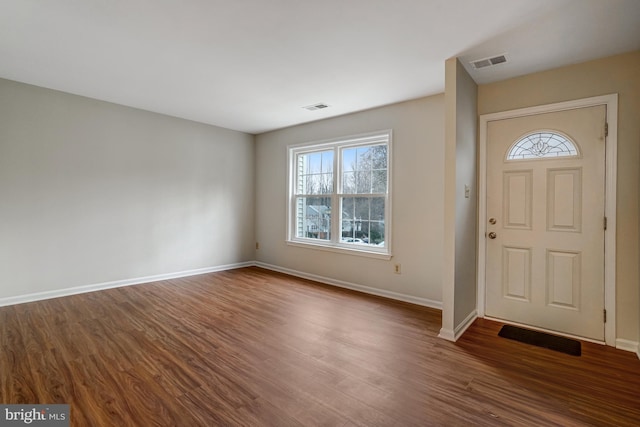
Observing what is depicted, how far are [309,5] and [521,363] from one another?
3161mm

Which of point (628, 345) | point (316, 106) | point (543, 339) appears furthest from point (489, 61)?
point (628, 345)

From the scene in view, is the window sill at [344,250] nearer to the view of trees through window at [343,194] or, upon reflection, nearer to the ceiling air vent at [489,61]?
the view of trees through window at [343,194]

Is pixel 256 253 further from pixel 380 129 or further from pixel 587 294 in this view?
pixel 587 294

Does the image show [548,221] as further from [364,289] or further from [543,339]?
[364,289]

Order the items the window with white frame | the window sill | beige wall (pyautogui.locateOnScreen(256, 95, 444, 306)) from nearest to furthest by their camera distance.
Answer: beige wall (pyautogui.locateOnScreen(256, 95, 444, 306)) < the window sill < the window with white frame

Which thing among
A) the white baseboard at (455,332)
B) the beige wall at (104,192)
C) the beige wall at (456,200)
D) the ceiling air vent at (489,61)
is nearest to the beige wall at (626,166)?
the ceiling air vent at (489,61)

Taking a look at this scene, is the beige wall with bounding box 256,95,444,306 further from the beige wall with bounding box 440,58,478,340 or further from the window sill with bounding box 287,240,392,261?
the beige wall with bounding box 440,58,478,340

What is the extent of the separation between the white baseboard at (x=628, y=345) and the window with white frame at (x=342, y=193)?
7.51 ft

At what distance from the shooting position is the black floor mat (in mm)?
2515

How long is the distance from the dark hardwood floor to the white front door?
373 mm

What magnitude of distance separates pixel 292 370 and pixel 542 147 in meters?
3.15

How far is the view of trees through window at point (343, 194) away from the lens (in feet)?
13.8

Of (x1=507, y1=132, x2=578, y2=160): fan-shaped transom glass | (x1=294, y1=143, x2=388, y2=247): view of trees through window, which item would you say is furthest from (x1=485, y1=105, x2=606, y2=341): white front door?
(x1=294, y1=143, x2=388, y2=247): view of trees through window

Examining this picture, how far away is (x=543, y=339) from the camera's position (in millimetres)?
2682
